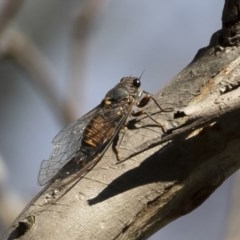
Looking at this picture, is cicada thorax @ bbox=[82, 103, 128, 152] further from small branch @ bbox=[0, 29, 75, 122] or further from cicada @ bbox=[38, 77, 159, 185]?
small branch @ bbox=[0, 29, 75, 122]

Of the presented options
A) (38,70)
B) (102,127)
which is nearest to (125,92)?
(102,127)

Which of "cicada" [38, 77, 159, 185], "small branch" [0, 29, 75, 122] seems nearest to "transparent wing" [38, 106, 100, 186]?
"cicada" [38, 77, 159, 185]

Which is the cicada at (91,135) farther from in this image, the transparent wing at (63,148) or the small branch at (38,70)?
the small branch at (38,70)

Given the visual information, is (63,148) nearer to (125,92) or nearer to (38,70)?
(125,92)

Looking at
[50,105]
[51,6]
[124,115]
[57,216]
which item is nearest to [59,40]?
[51,6]

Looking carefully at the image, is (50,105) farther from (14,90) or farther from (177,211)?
(14,90)

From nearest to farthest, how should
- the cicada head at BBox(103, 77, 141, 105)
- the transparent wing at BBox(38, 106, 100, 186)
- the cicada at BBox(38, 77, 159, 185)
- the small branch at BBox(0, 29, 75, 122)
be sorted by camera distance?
1. the cicada at BBox(38, 77, 159, 185)
2. the transparent wing at BBox(38, 106, 100, 186)
3. the cicada head at BBox(103, 77, 141, 105)
4. the small branch at BBox(0, 29, 75, 122)

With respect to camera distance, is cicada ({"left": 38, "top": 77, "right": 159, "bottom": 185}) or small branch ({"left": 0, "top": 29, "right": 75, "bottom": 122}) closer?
cicada ({"left": 38, "top": 77, "right": 159, "bottom": 185})
